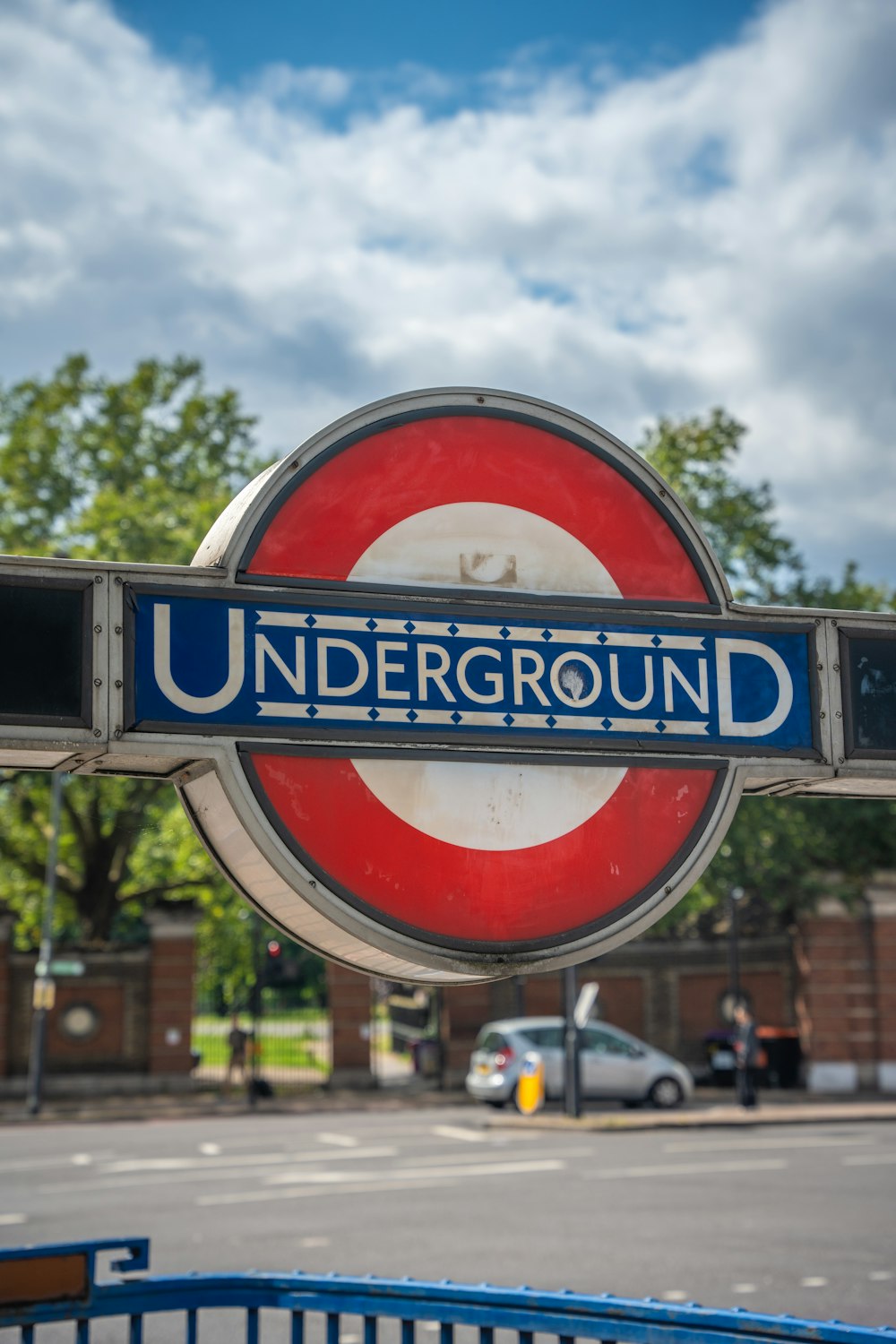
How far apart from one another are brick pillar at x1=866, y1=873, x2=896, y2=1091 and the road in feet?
27.2

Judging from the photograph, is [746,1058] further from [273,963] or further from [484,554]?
[484,554]

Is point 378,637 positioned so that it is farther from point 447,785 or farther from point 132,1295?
point 132,1295

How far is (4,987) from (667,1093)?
13.1m

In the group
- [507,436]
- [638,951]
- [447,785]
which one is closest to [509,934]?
[447,785]

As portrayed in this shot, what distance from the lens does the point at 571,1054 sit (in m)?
23.1

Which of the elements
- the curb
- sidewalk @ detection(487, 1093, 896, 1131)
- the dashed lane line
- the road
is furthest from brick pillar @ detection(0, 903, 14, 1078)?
the dashed lane line

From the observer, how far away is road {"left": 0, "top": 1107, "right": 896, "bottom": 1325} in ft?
34.8

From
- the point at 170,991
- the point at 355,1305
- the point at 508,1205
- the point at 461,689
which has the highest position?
the point at 461,689

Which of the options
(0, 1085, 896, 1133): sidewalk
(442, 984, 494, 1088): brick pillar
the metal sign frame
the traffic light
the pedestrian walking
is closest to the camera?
the metal sign frame

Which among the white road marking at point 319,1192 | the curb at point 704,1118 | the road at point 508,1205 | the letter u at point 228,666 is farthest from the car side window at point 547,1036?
the letter u at point 228,666

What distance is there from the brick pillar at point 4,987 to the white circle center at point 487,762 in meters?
28.7

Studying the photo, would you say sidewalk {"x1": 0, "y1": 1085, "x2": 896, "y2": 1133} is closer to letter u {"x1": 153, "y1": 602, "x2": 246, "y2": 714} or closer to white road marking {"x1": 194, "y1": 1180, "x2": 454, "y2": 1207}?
white road marking {"x1": 194, "y1": 1180, "x2": 454, "y2": 1207}

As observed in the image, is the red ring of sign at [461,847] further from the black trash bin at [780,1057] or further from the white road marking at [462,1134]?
the black trash bin at [780,1057]

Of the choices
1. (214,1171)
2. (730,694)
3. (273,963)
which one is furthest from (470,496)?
(273,963)
